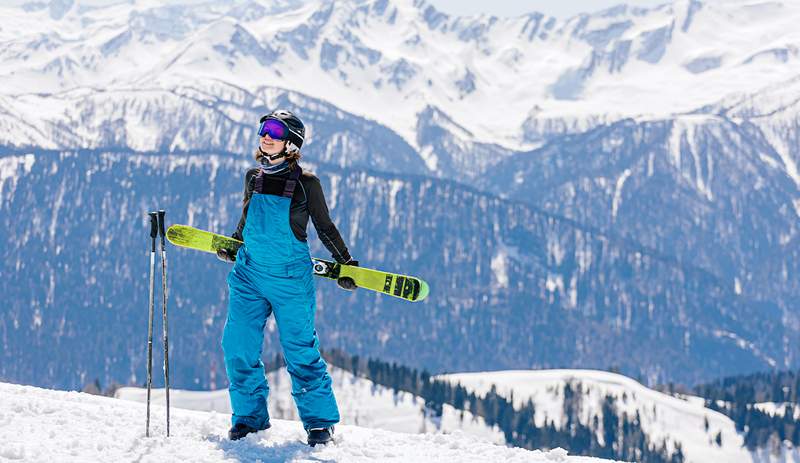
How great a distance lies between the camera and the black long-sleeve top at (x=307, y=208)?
48.0 feet

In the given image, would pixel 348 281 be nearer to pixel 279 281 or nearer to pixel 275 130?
pixel 279 281

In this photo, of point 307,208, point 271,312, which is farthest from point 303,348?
point 307,208

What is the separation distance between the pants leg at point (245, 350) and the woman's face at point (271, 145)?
1.71 m

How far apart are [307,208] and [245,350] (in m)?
2.25

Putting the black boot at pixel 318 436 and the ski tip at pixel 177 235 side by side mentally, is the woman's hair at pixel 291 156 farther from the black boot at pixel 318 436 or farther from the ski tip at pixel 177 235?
the black boot at pixel 318 436

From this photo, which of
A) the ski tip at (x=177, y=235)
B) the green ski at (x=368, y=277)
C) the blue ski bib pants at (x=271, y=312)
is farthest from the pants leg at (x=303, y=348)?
the ski tip at (x=177, y=235)

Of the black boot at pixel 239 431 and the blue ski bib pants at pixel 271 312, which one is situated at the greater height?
the blue ski bib pants at pixel 271 312

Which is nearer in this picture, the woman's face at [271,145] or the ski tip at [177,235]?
the woman's face at [271,145]

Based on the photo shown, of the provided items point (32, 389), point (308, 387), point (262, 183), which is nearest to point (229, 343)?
point (308, 387)

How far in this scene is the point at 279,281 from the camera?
14.8 m

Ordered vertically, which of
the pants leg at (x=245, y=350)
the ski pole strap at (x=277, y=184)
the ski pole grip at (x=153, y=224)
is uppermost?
the ski pole strap at (x=277, y=184)

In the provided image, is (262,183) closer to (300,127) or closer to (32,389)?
(300,127)

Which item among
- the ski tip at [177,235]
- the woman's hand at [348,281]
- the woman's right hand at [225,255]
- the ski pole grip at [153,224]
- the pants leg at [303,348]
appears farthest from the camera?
the ski tip at [177,235]

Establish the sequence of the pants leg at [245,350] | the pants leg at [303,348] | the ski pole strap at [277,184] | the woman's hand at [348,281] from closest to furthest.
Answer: the ski pole strap at [277,184] → the pants leg at [303,348] → the pants leg at [245,350] → the woman's hand at [348,281]
